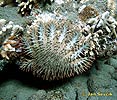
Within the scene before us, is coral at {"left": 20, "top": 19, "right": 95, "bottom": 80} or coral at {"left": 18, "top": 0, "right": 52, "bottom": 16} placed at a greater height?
coral at {"left": 18, "top": 0, "right": 52, "bottom": 16}

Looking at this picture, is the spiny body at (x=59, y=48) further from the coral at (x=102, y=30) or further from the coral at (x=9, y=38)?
the coral at (x=9, y=38)

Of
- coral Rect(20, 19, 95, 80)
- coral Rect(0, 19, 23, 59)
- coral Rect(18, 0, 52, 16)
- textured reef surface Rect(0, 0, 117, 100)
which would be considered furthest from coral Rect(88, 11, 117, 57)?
coral Rect(0, 19, 23, 59)

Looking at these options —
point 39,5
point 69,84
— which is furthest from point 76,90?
point 39,5

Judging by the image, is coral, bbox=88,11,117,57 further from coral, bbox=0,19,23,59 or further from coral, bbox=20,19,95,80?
coral, bbox=0,19,23,59

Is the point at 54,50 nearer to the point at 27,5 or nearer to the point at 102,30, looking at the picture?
the point at 102,30

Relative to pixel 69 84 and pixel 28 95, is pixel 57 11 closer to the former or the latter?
pixel 69 84

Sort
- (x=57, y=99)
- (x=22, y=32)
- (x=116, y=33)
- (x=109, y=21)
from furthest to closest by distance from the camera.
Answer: (x=116, y=33) < (x=109, y=21) < (x=22, y=32) < (x=57, y=99)
